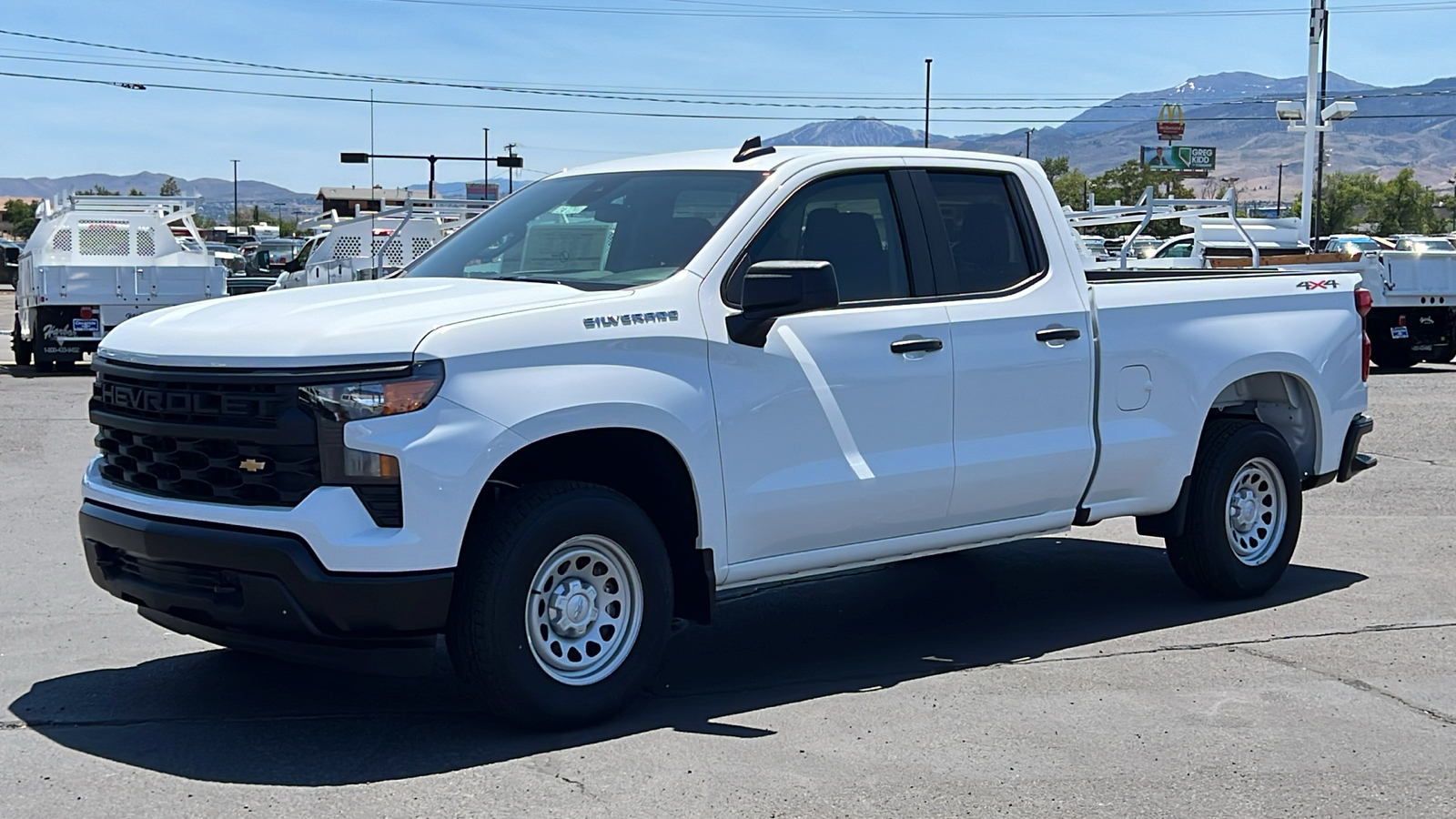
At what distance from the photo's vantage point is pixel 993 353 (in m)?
6.59

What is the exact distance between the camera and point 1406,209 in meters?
119

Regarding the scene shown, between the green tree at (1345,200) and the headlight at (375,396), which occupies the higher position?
the green tree at (1345,200)

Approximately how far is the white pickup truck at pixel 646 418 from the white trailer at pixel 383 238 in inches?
596

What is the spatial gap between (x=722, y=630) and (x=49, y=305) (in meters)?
16.5

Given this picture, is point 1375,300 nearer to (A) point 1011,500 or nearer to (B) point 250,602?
(A) point 1011,500

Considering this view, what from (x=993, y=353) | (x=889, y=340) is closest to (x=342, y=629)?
(x=889, y=340)

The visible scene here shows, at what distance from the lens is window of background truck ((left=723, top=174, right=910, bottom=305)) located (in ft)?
20.4

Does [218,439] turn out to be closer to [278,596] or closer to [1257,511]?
[278,596]

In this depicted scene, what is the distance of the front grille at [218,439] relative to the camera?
5.06 metres

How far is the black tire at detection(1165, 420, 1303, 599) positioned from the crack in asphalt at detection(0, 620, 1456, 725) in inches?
24.7

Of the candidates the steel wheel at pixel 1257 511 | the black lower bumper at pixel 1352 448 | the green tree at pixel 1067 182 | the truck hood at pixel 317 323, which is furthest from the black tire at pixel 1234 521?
the green tree at pixel 1067 182

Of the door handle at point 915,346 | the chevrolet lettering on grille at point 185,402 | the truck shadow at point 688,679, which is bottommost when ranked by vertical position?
the truck shadow at point 688,679

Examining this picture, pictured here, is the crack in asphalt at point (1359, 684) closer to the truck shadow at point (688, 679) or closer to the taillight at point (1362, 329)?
the truck shadow at point (688, 679)

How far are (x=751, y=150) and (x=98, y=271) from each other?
17.2 metres
